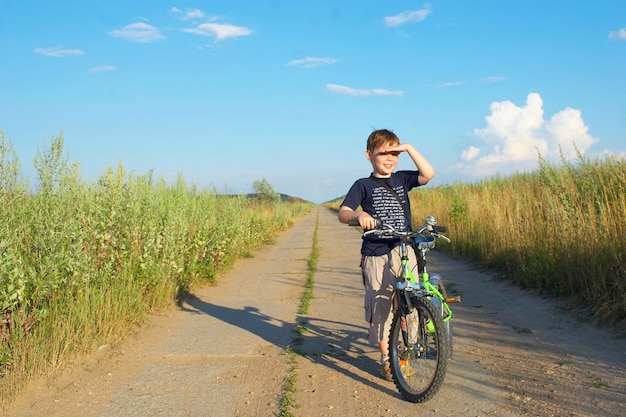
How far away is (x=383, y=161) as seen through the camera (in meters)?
4.58

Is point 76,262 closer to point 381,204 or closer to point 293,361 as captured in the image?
point 293,361

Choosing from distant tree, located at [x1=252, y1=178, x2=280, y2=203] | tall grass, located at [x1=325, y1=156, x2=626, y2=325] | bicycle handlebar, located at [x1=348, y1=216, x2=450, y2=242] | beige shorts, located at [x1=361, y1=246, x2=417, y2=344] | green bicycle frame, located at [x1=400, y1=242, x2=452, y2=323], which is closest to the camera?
bicycle handlebar, located at [x1=348, y1=216, x2=450, y2=242]

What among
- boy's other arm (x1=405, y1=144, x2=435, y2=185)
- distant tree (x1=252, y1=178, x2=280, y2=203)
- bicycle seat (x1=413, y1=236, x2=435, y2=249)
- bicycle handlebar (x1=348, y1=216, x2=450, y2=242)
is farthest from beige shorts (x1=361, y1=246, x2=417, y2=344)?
distant tree (x1=252, y1=178, x2=280, y2=203)

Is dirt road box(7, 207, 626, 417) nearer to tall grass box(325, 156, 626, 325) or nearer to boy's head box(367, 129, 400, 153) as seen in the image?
tall grass box(325, 156, 626, 325)

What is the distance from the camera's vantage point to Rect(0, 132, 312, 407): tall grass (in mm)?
4812

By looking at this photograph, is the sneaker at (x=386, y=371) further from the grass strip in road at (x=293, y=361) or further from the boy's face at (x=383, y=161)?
the boy's face at (x=383, y=161)

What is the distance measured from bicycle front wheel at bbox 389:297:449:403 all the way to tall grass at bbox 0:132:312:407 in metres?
2.95

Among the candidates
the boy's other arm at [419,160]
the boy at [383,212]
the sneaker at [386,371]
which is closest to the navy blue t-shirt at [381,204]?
the boy at [383,212]

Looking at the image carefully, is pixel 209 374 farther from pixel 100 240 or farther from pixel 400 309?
pixel 100 240

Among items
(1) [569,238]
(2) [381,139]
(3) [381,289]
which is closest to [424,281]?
(3) [381,289]

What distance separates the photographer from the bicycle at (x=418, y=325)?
404cm

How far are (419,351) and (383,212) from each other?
1134 millimetres

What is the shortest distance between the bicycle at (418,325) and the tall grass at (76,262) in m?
2.96

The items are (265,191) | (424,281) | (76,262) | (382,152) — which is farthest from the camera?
(265,191)
